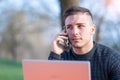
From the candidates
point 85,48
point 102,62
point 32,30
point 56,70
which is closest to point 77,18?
point 85,48

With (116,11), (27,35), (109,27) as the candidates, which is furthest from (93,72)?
(27,35)

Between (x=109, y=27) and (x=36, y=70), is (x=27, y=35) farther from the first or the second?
(x=36, y=70)

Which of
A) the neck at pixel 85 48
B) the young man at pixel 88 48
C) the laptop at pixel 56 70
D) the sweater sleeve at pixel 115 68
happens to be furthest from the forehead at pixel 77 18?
the laptop at pixel 56 70

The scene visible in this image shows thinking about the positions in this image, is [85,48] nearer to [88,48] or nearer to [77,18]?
[88,48]

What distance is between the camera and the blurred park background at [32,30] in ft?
23.7

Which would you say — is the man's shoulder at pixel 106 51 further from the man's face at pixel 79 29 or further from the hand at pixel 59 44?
the hand at pixel 59 44

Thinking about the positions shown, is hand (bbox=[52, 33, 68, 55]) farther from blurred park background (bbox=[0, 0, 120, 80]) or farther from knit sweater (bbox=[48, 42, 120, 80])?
blurred park background (bbox=[0, 0, 120, 80])

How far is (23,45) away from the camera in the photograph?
16328mm

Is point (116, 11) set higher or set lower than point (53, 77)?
higher

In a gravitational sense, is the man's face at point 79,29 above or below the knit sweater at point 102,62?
above

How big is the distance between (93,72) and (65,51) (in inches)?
10.5

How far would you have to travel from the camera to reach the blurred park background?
7223 mm

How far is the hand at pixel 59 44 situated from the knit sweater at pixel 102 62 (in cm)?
11

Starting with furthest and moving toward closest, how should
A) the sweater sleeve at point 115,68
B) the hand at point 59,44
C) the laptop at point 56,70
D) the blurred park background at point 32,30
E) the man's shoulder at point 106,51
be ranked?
the blurred park background at point 32,30 < the hand at point 59,44 < the man's shoulder at point 106,51 < the sweater sleeve at point 115,68 < the laptop at point 56,70
